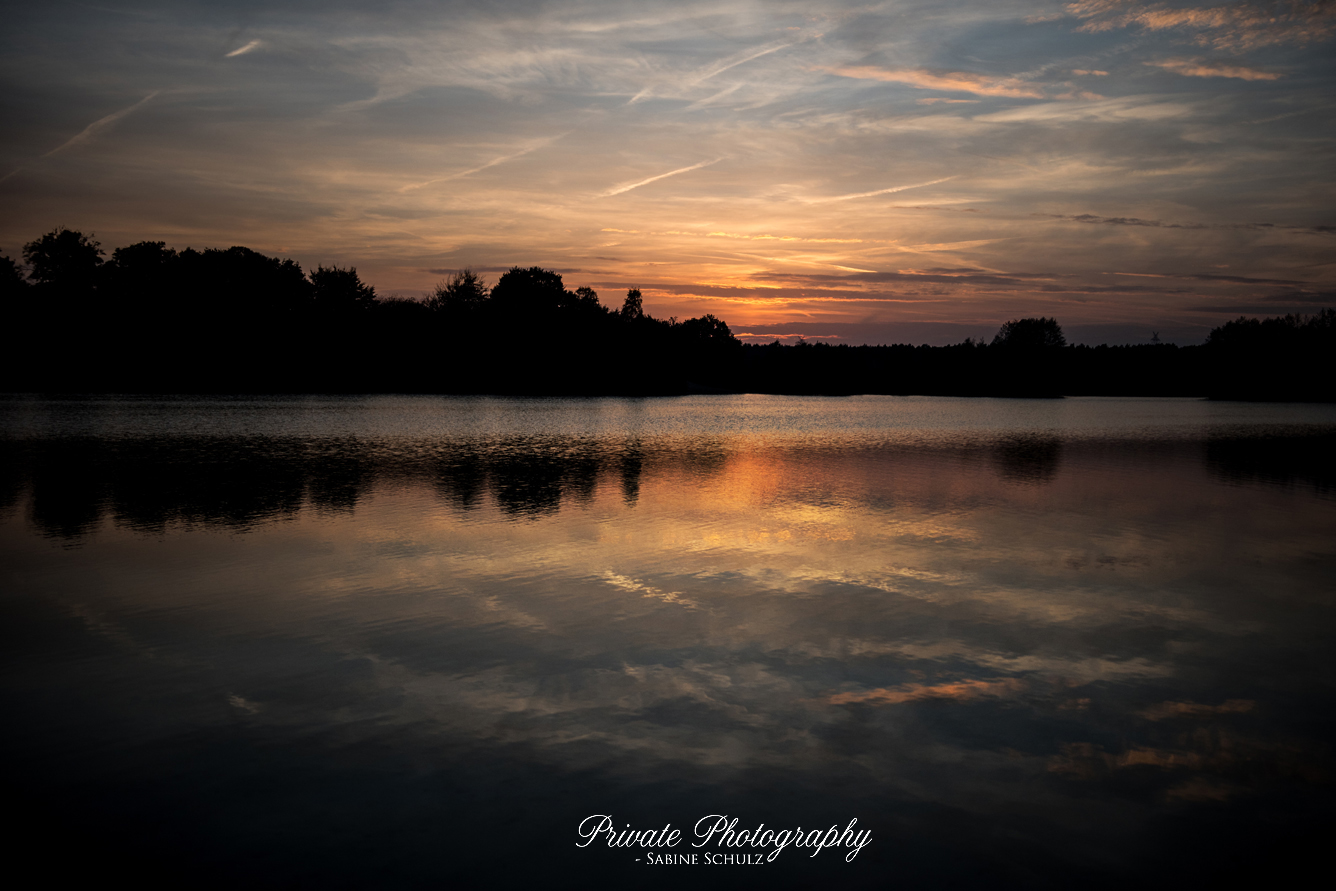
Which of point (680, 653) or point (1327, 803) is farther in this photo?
point (680, 653)

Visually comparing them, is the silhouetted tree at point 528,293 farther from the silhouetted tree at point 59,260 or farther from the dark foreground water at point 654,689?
the dark foreground water at point 654,689

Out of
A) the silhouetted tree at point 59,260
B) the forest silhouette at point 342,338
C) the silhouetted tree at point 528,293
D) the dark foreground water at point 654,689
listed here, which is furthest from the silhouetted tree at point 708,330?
the dark foreground water at point 654,689

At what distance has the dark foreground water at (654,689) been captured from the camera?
18.3 ft

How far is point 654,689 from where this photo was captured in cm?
825

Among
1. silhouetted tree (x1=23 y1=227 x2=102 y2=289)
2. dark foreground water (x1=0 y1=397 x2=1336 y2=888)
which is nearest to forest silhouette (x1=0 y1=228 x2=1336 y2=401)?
silhouetted tree (x1=23 y1=227 x2=102 y2=289)

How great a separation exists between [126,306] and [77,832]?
118 metres

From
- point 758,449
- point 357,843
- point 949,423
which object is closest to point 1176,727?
point 357,843

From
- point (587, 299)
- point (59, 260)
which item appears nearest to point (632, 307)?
point (587, 299)

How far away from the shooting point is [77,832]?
5.55 m

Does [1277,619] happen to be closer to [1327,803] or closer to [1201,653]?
[1201,653]

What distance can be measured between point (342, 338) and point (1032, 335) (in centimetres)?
14848

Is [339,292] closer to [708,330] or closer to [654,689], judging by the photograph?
[708,330]

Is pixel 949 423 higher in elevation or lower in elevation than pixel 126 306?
lower

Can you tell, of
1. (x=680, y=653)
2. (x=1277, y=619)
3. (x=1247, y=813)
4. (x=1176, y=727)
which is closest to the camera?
(x=1247, y=813)
